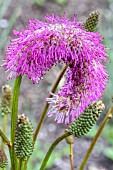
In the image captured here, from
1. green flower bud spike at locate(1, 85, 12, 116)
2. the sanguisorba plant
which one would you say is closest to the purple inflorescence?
the sanguisorba plant

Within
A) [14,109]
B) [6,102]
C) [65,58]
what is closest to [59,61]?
[65,58]

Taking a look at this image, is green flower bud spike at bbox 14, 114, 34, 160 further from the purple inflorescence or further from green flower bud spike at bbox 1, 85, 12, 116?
green flower bud spike at bbox 1, 85, 12, 116

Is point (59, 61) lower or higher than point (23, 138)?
higher

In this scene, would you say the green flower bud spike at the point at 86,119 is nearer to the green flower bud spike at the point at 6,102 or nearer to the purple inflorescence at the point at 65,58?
the purple inflorescence at the point at 65,58

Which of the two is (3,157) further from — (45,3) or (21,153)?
(45,3)

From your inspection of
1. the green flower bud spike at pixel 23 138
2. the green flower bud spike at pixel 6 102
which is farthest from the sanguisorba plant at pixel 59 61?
the green flower bud spike at pixel 6 102

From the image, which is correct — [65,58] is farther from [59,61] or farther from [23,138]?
[23,138]

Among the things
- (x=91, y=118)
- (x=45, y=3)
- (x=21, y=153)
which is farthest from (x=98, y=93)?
(x=45, y=3)
